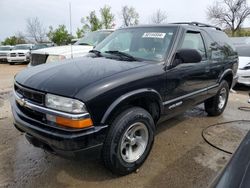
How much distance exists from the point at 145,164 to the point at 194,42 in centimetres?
215

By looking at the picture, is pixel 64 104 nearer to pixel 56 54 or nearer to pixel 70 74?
pixel 70 74

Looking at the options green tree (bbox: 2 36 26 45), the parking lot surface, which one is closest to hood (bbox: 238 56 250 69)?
the parking lot surface

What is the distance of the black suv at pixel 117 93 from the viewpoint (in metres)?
2.59

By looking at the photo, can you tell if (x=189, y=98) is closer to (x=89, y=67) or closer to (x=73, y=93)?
(x=89, y=67)

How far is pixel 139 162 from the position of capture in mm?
3232

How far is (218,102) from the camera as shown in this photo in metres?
5.29

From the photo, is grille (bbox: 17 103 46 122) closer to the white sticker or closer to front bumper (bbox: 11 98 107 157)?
front bumper (bbox: 11 98 107 157)

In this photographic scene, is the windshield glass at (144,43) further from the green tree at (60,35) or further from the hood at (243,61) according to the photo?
the green tree at (60,35)

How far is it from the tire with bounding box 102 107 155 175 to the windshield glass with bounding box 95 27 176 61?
3.03ft

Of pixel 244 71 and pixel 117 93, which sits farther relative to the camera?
pixel 244 71

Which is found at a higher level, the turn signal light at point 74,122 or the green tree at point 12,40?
the turn signal light at point 74,122

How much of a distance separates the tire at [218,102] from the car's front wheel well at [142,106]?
216 cm

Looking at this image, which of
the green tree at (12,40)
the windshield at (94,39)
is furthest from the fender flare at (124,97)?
the green tree at (12,40)

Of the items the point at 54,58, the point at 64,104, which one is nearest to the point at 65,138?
the point at 64,104
